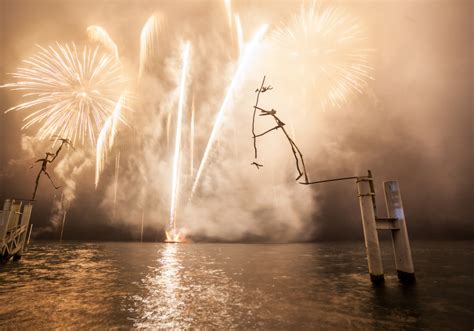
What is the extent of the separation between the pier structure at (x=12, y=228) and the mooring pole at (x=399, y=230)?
26.8m

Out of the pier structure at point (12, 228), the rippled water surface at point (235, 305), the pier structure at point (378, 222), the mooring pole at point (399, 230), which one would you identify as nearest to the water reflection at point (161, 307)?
the rippled water surface at point (235, 305)

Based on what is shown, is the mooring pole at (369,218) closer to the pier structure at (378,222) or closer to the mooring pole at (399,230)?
the pier structure at (378,222)

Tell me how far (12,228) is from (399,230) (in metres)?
29.3

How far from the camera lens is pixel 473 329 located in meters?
7.18

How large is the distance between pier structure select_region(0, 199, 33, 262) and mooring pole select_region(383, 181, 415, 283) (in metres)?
26.8

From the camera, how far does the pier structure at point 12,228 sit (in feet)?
65.9

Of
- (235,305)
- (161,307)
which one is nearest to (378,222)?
(235,305)

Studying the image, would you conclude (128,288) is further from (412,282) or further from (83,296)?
(412,282)

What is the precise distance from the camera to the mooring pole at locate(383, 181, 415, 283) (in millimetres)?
11336

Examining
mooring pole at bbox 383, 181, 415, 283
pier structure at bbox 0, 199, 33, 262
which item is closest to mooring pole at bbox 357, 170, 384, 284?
mooring pole at bbox 383, 181, 415, 283

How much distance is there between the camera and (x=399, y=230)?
446 inches

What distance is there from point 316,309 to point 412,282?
6894 mm

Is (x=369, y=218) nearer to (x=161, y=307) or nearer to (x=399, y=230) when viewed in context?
(x=399, y=230)

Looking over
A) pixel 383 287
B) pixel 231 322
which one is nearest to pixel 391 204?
pixel 383 287
